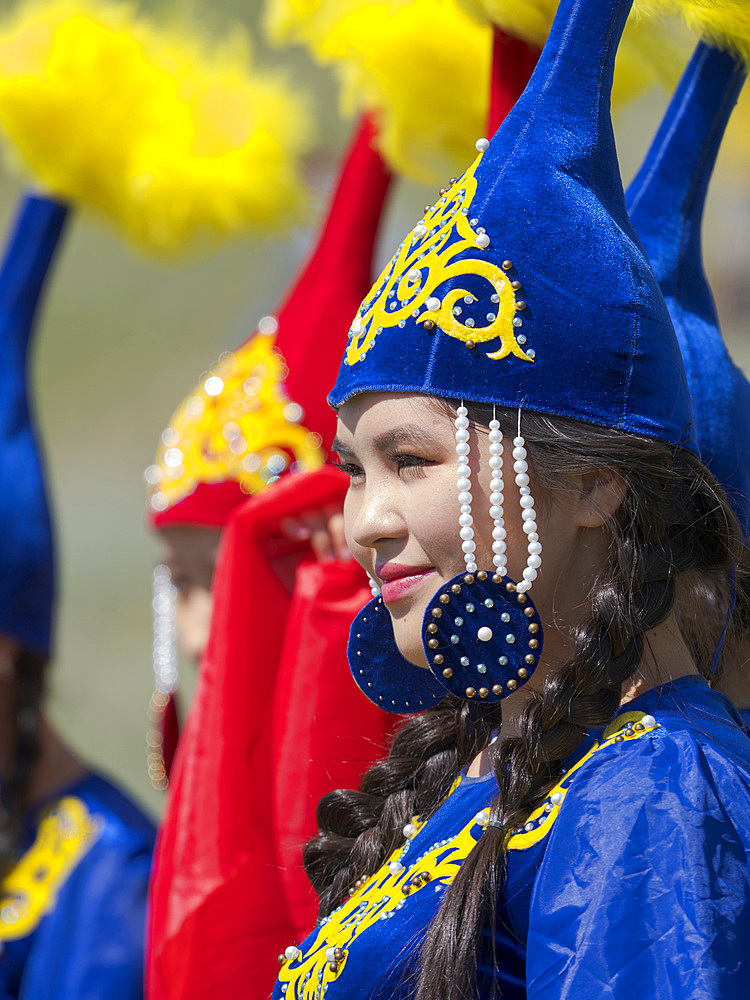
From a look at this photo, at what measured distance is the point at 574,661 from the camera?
104 centimetres

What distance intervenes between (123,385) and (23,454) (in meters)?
4.44

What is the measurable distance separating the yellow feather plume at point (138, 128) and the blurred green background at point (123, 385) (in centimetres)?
186

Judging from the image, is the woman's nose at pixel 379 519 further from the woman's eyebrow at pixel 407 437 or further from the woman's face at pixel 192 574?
the woman's face at pixel 192 574

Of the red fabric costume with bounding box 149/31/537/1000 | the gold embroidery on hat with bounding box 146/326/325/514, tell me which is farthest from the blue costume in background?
the red fabric costume with bounding box 149/31/537/1000

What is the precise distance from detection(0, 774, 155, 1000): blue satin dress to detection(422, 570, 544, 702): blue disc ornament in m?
1.24

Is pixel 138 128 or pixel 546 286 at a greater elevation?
pixel 138 128

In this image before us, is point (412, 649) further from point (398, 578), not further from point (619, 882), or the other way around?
point (619, 882)

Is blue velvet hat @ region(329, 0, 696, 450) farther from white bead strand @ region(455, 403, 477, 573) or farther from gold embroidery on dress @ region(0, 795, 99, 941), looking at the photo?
gold embroidery on dress @ region(0, 795, 99, 941)

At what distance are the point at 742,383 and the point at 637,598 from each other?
0.47 meters

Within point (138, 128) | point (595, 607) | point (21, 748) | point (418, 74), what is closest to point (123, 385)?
point (138, 128)

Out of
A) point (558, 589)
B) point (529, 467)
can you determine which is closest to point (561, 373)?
point (529, 467)

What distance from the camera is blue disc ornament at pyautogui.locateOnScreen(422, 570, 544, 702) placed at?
104 cm

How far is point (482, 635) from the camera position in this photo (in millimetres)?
1043

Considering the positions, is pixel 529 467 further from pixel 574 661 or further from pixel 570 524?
pixel 574 661
